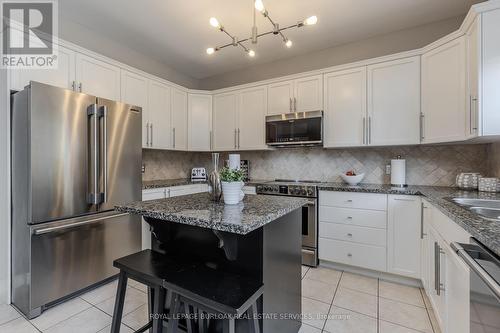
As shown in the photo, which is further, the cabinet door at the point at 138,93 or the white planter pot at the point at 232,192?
the cabinet door at the point at 138,93

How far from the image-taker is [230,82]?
4.17 m

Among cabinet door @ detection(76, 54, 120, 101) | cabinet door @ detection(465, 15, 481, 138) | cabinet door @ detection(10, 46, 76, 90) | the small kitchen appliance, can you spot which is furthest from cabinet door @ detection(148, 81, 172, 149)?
cabinet door @ detection(465, 15, 481, 138)

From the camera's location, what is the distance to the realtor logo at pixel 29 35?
1.98m

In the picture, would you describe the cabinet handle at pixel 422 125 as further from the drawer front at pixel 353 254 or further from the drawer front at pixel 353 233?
the drawer front at pixel 353 254

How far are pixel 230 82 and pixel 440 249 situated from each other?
368 centimetres

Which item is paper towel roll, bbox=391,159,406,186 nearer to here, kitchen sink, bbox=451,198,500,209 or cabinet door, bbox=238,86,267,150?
kitchen sink, bbox=451,198,500,209

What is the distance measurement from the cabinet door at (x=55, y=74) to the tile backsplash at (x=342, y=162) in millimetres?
1401

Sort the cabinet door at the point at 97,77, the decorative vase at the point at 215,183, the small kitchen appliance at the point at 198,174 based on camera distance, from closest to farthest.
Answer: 1. the decorative vase at the point at 215,183
2. the cabinet door at the point at 97,77
3. the small kitchen appliance at the point at 198,174

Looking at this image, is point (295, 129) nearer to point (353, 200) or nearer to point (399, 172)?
point (353, 200)

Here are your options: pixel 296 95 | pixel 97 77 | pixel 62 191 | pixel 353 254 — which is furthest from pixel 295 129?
pixel 62 191

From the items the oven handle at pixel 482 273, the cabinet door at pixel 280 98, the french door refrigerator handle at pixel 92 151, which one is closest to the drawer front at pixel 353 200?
the cabinet door at pixel 280 98

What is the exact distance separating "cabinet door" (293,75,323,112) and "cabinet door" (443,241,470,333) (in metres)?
2.14

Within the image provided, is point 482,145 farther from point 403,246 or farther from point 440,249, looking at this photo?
point 440,249

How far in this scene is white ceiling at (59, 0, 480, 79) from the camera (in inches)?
94.1
